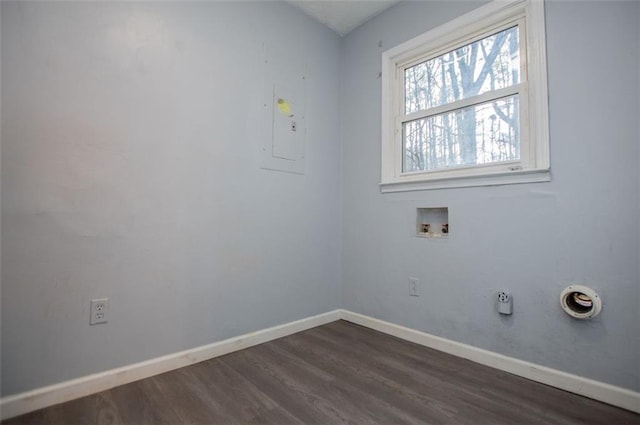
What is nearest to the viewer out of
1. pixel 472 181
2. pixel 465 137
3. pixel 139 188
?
pixel 139 188

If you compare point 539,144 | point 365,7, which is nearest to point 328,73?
point 365,7

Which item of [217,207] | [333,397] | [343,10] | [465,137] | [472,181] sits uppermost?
[343,10]

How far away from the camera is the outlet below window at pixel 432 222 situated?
211cm

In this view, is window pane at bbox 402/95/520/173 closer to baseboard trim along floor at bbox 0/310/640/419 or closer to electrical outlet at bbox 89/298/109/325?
baseboard trim along floor at bbox 0/310/640/419

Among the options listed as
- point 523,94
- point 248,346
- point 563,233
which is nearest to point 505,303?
point 563,233

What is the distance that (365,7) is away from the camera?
242 cm

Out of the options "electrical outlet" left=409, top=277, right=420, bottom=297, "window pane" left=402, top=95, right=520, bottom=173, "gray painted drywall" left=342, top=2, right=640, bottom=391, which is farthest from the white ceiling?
"electrical outlet" left=409, top=277, right=420, bottom=297

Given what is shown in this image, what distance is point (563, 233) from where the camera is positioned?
5.14 feet

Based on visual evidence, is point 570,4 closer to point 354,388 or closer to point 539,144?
point 539,144

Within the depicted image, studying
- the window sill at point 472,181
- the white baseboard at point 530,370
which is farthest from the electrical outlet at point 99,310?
the window sill at point 472,181

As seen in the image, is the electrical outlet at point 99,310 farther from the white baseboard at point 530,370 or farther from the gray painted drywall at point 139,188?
the white baseboard at point 530,370

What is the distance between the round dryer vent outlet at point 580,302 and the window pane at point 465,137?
0.77 meters

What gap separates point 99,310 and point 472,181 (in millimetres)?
2217

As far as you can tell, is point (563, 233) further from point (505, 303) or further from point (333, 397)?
point (333, 397)
